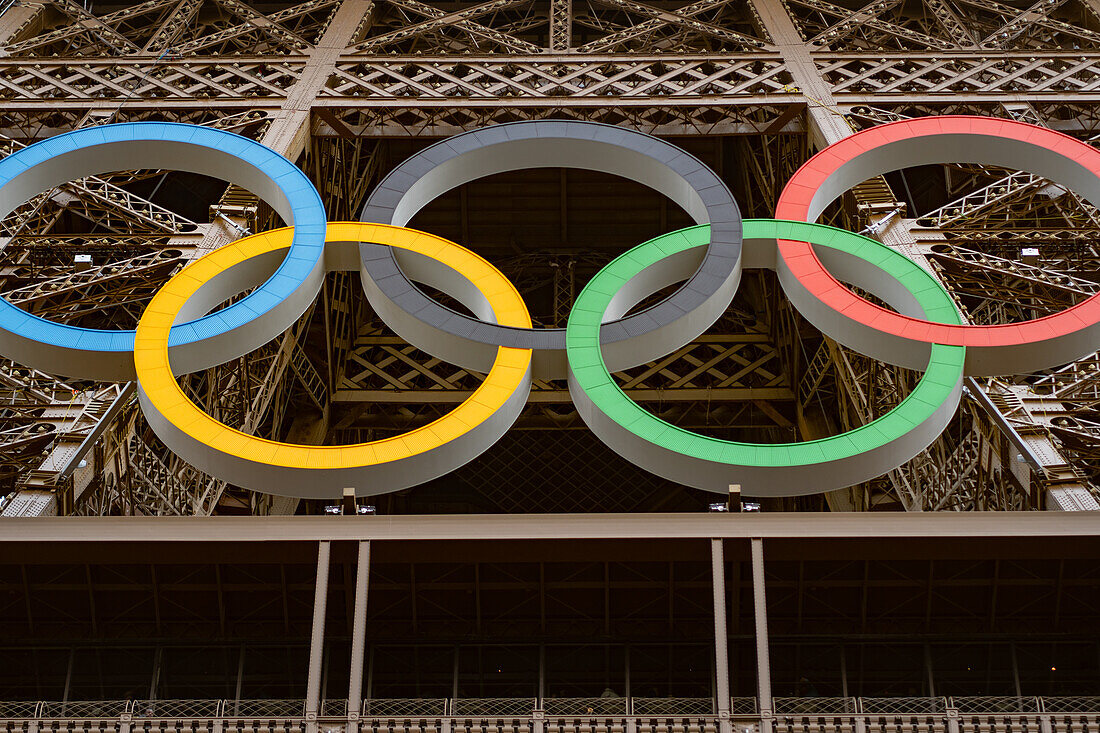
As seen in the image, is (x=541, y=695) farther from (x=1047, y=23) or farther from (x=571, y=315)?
(x=1047, y=23)

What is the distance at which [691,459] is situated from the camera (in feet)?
74.3

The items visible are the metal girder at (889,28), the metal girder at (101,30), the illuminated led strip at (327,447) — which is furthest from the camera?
the metal girder at (101,30)

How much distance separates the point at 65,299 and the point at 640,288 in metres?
14.6

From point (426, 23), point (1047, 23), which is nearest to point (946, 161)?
point (1047, 23)

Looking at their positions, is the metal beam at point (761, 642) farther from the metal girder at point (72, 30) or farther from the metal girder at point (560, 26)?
the metal girder at point (72, 30)

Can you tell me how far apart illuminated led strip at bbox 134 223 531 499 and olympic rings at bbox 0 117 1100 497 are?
38mm

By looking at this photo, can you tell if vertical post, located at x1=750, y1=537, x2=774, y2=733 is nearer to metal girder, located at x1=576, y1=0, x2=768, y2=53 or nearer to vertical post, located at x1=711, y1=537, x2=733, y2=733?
vertical post, located at x1=711, y1=537, x2=733, y2=733

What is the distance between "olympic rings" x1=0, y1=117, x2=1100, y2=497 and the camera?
22.9m

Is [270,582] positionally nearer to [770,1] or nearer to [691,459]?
[691,459]

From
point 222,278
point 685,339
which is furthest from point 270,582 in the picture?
point 685,339

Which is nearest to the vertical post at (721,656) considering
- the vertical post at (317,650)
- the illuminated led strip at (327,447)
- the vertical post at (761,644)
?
the vertical post at (761,644)

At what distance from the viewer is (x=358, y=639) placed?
20578 millimetres

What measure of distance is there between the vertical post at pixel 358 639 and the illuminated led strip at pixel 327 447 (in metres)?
1.64

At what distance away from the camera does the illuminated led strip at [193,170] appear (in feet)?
82.9
